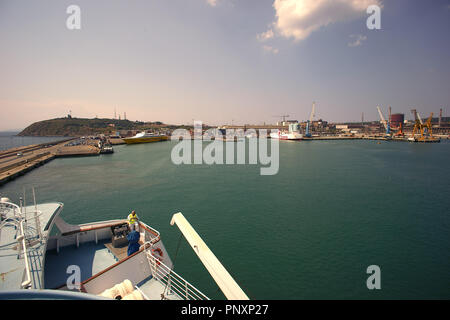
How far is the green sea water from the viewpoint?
922cm

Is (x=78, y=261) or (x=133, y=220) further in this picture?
(x=133, y=220)

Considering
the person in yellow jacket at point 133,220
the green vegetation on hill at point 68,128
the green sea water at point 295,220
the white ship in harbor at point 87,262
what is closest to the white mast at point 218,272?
the white ship in harbor at point 87,262

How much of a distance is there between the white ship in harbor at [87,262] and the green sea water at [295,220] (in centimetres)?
263

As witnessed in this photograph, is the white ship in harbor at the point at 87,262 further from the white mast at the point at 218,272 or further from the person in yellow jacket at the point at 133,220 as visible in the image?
the person in yellow jacket at the point at 133,220

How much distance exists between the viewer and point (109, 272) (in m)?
6.56

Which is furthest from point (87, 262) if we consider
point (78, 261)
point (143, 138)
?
point (143, 138)

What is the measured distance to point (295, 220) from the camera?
1525 centimetres

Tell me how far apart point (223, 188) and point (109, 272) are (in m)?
17.4

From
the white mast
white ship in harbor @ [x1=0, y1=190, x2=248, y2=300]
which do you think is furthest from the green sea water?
the white mast

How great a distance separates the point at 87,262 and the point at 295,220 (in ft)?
42.0

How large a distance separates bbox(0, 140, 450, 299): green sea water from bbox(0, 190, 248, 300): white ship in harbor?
263 centimetres

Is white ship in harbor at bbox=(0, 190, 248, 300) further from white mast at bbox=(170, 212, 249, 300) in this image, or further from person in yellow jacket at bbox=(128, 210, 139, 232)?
person in yellow jacket at bbox=(128, 210, 139, 232)

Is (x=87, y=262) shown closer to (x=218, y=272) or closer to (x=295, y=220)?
(x=218, y=272)
